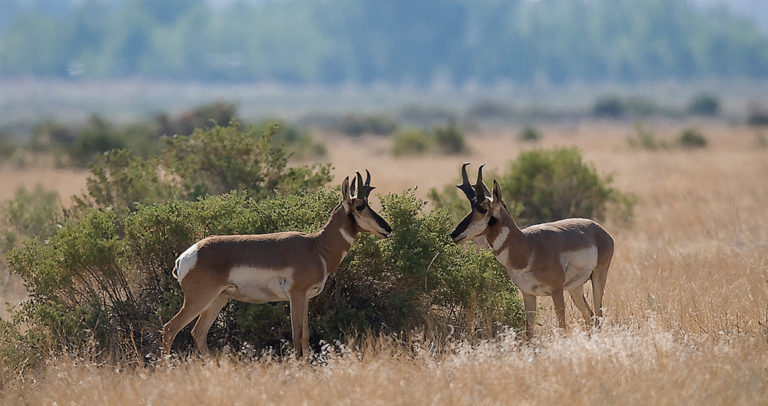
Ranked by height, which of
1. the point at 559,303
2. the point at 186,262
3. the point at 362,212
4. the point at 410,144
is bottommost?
the point at 559,303

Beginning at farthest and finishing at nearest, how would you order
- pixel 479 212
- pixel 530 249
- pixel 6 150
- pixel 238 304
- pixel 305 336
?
pixel 6 150 → pixel 238 304 → pixel 530 249 → pixel 479 212 → pixel 305 336

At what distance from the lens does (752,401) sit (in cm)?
701

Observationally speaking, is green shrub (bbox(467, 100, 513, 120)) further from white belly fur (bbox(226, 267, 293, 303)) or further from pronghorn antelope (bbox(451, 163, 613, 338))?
white belly fur (bbox(226, 267, 293, 303))

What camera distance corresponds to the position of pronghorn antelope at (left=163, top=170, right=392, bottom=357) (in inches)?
324

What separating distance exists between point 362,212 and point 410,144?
99.5 ft

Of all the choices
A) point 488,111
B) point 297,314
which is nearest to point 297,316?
point 297,314

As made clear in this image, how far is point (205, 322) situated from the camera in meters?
8.67

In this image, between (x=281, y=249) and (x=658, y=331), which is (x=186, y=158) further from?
(x=658, y=331)

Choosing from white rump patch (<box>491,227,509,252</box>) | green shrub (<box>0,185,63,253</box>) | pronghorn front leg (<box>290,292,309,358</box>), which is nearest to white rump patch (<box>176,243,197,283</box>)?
pronghorn front leg (<box>290,292,309,358</box>)

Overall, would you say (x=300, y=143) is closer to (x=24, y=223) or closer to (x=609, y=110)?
(x=24, y=223)

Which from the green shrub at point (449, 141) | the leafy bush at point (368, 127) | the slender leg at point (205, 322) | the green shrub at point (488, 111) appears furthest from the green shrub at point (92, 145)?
the green shrub at point (488, 111)

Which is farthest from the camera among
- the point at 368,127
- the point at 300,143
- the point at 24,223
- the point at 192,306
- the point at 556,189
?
the point at 368,127

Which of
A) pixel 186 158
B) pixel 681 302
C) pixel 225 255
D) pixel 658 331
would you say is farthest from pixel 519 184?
pixel 225 255

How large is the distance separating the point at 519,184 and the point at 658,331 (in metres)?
8.86
